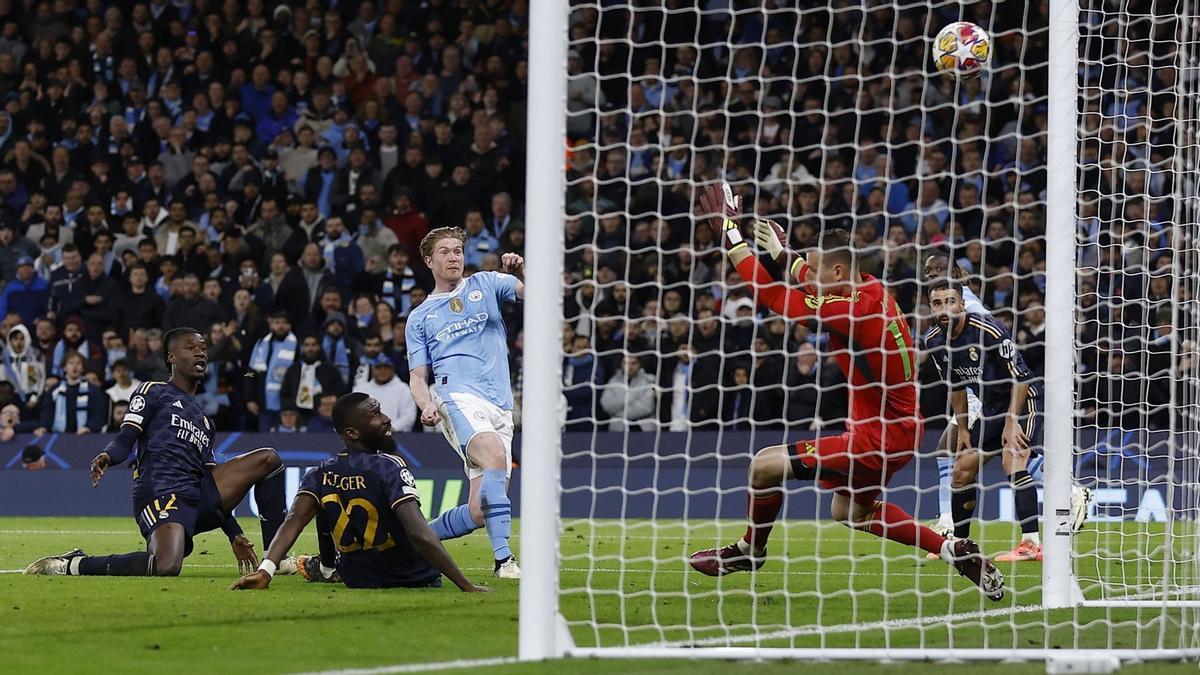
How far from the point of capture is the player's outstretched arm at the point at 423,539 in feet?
25.5

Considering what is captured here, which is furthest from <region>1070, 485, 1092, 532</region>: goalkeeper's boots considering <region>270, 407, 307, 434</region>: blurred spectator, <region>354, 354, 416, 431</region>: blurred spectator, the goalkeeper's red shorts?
<region>270, 407, 307, 434</region>: blurred spectator

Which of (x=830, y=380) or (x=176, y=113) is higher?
(x=176, y=113)

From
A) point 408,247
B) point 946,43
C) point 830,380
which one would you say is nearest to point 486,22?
point 408,247

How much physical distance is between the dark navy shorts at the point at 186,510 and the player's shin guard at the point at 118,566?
0.15m

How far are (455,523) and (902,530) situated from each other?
2.74 meters

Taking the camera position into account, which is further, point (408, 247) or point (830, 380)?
point (408, 247)

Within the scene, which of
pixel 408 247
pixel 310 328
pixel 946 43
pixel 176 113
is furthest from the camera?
pixel 176 113

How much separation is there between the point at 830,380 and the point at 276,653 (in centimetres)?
1069

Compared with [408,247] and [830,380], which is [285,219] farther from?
[830,380]

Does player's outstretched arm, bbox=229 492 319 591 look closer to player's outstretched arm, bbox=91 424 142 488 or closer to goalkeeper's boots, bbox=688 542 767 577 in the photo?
player's outstretched arm, bbox=91 424 142 488

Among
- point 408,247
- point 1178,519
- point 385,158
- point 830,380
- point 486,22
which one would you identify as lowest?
point 1178,519

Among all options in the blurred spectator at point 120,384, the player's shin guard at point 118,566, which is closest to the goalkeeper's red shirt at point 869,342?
the player's shin guard at point 118,566

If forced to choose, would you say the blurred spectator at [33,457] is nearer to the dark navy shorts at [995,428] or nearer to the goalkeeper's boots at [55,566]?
the goalkeeper's boots at [55,566]

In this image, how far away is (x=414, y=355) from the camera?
9320 mm
